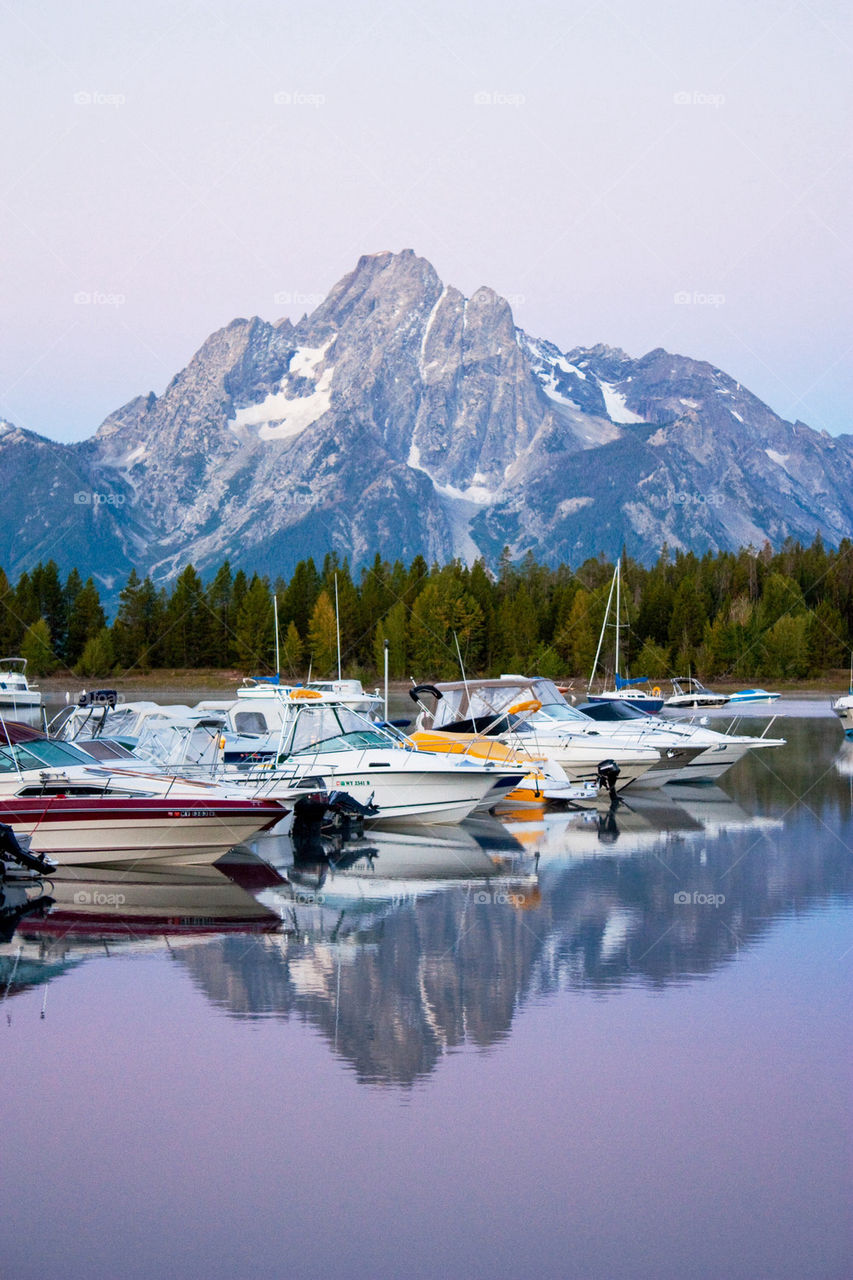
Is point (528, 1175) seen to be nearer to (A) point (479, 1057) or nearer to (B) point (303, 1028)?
(A) point (479, 1057)

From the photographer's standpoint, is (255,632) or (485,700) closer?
(485,700)

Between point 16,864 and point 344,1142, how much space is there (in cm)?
1553

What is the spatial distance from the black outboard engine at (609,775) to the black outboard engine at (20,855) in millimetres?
19548

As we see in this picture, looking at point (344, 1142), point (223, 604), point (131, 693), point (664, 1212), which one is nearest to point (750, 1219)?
point (664, 1212)

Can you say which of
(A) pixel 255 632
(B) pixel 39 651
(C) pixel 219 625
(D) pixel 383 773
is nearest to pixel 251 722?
(D) pixel 383 773

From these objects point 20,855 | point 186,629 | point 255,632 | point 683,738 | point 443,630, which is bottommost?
point 20,855

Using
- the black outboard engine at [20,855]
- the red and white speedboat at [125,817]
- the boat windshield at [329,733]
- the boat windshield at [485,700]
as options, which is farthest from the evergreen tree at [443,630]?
the black outboard engine at [20,855]

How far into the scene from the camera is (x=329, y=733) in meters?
34.4

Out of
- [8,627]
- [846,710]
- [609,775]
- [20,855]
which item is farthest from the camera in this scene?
[8,627]

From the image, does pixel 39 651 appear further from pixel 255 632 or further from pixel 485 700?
pixel 485 700

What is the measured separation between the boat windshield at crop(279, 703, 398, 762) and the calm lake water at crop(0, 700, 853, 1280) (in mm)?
7396

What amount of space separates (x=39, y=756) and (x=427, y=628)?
124 meters

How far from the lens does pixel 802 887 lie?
26.8m

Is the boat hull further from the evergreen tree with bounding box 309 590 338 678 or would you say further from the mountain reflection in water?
the evergreen tree with bounding box 309 590 338 678
